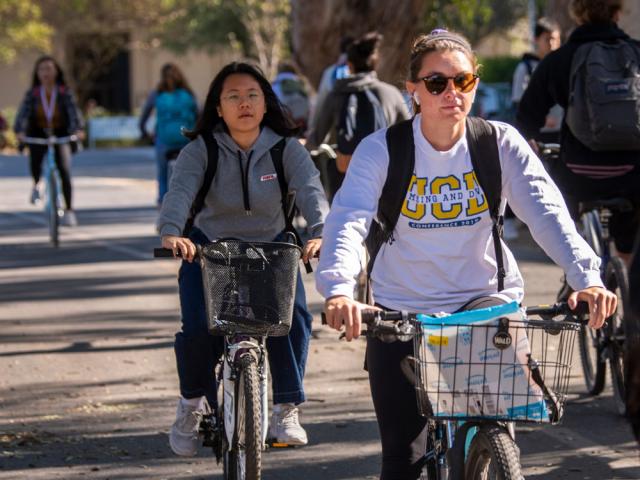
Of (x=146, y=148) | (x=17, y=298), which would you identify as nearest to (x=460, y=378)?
(x=17, y=298)

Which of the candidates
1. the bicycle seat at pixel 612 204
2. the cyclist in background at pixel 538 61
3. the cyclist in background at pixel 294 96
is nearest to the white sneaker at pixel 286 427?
the bicycle seat at pixel 612 204

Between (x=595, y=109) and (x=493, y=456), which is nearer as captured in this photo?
(x=493, y=456)

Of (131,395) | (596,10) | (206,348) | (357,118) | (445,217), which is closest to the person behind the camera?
(445,217)

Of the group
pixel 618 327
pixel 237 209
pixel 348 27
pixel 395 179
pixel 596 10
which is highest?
pixel 348 27

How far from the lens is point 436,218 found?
4121mm

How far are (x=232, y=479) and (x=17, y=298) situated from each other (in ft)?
22.2

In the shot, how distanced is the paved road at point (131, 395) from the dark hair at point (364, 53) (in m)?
1.92

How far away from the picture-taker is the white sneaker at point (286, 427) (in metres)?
5.59

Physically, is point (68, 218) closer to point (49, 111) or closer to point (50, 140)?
point (50, 140)

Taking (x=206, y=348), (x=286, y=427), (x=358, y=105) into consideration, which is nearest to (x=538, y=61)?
(x=358, y=105)

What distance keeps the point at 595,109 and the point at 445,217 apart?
9.69 feet

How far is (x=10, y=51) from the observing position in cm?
4759

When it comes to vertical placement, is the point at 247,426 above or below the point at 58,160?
below

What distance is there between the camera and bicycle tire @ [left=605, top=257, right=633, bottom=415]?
672 cm
